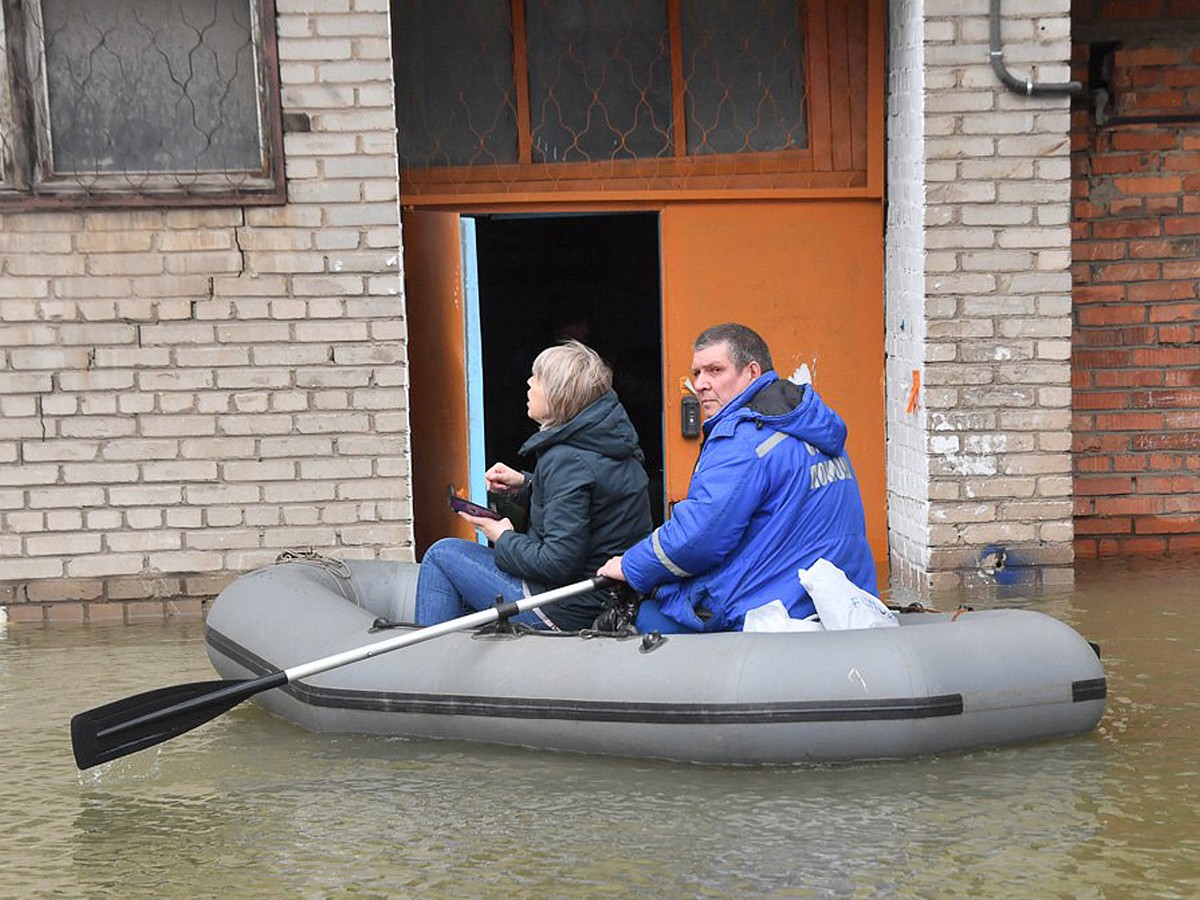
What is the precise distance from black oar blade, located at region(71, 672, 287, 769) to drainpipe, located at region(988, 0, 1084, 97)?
12.0ft

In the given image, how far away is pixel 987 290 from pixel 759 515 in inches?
93.5

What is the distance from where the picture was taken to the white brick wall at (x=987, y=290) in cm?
614

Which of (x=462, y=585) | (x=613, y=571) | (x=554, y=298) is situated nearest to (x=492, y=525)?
(x=462, y=585)

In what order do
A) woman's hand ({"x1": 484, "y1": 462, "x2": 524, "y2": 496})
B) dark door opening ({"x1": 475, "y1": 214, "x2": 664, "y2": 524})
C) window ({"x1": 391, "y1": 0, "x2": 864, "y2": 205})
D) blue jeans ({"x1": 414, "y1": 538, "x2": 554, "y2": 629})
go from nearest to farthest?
blue jeans ({"x1": 414, "y1": 538, "x2": 554, "y2": 629})
woman's hand ({"x1": 484, "y1": 462, "x2": 524, "y2": 496})
window ({"x1": 391, "y1": 0, "x2": 864, "y2": 205})
dark door opening ({"x1": 475, "y1": 214, "x2": 664, "y2": 524})

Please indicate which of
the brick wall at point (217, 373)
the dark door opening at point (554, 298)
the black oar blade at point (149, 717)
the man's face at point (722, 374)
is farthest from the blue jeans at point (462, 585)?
the dark door opening at point (554, 298)

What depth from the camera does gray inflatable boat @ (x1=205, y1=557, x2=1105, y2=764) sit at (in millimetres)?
3967

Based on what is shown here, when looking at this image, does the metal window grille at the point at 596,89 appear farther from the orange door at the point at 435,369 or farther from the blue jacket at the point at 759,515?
the blue jacket at the point at 759,515

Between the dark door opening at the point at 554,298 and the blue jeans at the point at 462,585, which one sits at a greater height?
the dark door opening at the point at 554,298

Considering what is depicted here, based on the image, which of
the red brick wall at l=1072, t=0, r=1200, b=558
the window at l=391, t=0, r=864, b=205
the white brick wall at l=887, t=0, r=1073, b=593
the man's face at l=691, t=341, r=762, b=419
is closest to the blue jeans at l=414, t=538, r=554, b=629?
the man's face at l=691, t=341, r=762, b=419

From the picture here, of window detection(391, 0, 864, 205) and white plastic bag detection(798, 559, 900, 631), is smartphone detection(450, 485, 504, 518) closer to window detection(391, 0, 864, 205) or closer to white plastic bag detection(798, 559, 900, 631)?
white plastic bag detection(798, 559, 900, 631)

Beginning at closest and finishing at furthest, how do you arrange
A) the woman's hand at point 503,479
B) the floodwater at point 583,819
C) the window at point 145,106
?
the floodwater at point 583,819
the woman's hand at point 503,479
the window at point 145,106

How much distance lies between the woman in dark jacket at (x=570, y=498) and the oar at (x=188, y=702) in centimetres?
13

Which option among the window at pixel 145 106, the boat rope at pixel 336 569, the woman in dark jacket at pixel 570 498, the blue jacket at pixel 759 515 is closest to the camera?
the blue jacket at pixel 759 515

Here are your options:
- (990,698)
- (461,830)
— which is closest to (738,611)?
(990,698)
